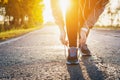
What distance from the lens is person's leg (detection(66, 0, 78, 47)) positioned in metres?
4.71

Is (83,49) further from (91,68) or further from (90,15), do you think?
(91,68)

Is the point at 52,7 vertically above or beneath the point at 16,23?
above

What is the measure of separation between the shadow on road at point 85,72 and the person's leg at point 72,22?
429mm

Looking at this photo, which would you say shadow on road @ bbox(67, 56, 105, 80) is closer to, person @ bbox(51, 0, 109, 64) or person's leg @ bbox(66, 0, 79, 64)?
person @ bbox(51, 0, 109, 64)

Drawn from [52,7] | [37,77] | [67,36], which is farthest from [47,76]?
[52,7]

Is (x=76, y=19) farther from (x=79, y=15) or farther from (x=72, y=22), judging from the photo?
(x=79, y=15)

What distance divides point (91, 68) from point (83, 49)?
4.55 feet

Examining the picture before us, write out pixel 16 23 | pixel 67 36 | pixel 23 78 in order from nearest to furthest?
pixel 23 78 < pixel 67 36 < pixel 16 23

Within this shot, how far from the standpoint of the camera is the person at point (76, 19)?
4703 mm

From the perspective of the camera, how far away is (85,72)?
3740 millimetres

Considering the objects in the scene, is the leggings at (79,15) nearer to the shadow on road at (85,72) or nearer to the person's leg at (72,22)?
the person's leg at (72,22)

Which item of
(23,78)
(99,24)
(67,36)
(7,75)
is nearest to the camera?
(23,78)

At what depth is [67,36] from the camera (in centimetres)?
483

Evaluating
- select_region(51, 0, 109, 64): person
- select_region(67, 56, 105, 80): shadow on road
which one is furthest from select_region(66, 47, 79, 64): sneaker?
select_region(67, 56, 105, 80): shadow on road
